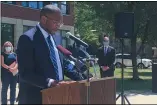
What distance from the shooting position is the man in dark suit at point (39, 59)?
3615 mm

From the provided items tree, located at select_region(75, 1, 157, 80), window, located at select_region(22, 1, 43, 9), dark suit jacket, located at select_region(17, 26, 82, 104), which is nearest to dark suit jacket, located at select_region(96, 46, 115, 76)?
tree, located at select_region(75, 1, 157, 80)

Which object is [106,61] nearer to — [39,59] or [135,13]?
[135,13]

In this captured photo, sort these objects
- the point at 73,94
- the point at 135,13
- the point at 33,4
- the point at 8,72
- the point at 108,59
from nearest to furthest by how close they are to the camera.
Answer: the point at 73,94 < the point at 8,72 < the point at 108,59 < the point at 135,13 < the point at 33,4

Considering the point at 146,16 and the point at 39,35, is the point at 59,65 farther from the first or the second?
the point at 146,16

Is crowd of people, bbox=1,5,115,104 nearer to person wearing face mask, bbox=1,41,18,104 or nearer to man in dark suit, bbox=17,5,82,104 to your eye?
A: man in dark suit, bbox=17,5,82,104

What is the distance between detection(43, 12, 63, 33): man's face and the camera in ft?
12.2

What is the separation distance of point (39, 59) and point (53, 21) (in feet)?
1.20

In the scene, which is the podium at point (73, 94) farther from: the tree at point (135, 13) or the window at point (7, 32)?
the window at point (7, 32)

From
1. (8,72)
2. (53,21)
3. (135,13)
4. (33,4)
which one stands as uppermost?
(33,4)

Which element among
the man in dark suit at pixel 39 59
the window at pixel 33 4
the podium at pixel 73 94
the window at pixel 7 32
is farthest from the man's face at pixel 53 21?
the window at pixel 33 4

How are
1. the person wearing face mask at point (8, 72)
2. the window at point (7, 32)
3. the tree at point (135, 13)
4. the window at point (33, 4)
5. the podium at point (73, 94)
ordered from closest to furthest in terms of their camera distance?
the podium at point (73, 94) → the person wearing face mask at point (8, 72) → the tree at point (135, 13) → the window at point (7, 32) → the window at point (33, 4)

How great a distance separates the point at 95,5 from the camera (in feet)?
67.0

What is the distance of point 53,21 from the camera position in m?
3.75

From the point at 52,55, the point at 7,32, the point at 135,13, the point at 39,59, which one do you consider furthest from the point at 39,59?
the point at 7,32
